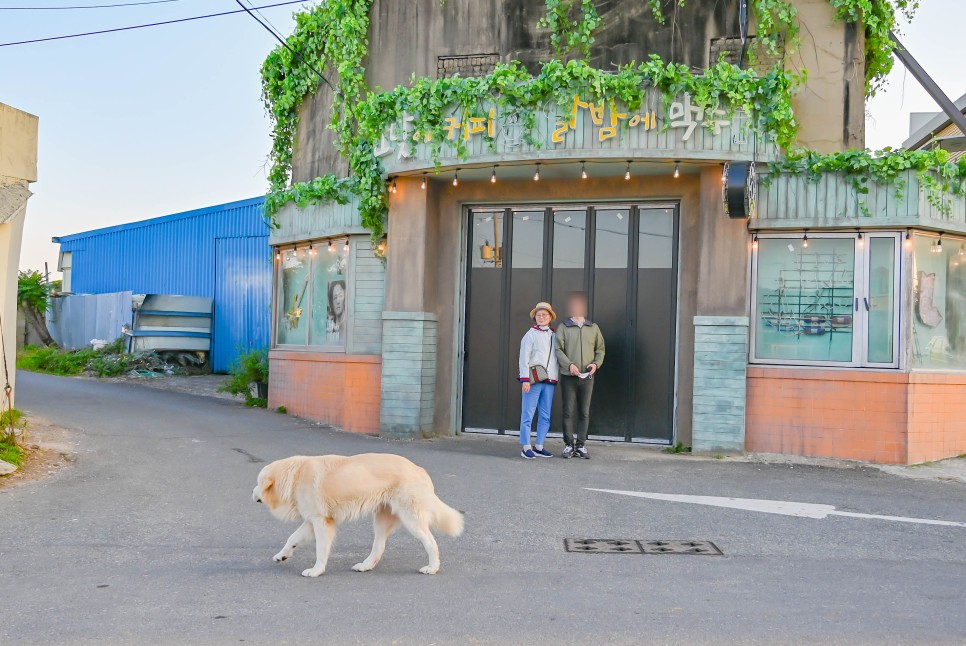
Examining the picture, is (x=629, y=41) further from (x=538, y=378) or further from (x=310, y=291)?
(x=310, y=291)

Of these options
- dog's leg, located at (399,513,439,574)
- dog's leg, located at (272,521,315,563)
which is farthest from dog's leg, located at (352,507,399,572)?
dog's leg, located at (272,521,315,563)

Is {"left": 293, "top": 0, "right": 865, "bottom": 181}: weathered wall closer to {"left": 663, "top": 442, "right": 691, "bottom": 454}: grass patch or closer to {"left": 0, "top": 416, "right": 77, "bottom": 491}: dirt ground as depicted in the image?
{"left": 663, "top": 442, "right": 691, "bottom": 454}: grass patch

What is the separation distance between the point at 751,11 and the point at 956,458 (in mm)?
6013

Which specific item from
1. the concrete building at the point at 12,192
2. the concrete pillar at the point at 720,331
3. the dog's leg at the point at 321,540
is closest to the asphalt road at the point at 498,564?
the dog's leg at the point at 321,540

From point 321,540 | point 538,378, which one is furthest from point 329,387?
point 321,540

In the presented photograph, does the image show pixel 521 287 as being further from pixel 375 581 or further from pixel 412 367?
pixel 375 581

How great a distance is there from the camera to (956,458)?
11844mm

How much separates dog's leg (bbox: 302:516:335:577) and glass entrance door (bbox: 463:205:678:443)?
7.58 m

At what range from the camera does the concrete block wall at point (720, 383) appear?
39.2 feet

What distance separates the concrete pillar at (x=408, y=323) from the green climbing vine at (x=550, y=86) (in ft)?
1.32

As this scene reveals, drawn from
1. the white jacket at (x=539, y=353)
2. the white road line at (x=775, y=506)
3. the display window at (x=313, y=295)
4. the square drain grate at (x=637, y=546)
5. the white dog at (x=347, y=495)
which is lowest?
the square drain grate at (x=637, y=546)

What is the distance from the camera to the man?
38.8ft

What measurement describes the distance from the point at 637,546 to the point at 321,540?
8.15 ft

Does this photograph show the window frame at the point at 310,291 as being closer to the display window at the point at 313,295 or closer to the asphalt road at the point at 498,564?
the display window at the point at 313,295
